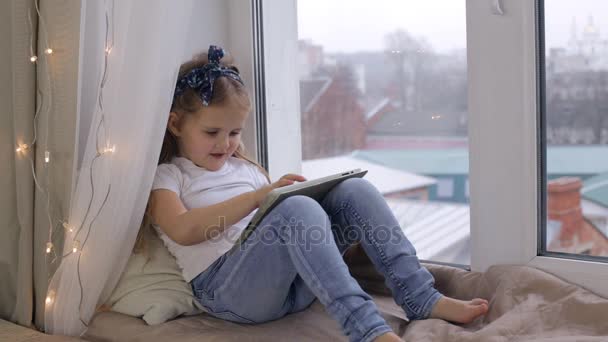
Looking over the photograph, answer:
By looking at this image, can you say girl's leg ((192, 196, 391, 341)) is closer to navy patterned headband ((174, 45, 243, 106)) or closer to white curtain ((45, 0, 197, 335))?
white curtain ((45, 0, 197, 335))

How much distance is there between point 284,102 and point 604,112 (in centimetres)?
79

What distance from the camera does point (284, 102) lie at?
5.85 feet

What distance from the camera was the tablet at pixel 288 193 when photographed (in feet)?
3.99

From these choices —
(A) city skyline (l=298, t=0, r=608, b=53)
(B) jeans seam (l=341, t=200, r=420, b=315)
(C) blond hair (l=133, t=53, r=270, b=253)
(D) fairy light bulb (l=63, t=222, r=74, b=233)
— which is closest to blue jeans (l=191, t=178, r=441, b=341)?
(B) jeans seam (l=341, t=200, r=420, b=315)

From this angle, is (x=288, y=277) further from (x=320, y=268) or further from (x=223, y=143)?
(x=223, y=143)

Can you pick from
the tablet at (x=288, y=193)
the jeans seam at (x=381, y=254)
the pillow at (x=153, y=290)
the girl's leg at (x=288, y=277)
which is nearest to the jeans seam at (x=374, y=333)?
the girl's leg at (x=288, y=277)

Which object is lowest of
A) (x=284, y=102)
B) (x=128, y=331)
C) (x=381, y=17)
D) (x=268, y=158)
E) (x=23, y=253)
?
(x=128, y=331)

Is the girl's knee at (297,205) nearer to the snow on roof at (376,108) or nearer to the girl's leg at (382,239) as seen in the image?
the girl's leg at (382,239)

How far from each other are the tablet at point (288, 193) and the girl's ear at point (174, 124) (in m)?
0.30

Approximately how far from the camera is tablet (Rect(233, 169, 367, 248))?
1.21 meters

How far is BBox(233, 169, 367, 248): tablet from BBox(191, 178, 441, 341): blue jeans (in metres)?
0.01

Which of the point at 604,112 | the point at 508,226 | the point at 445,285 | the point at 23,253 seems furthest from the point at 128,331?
the point at 604,112

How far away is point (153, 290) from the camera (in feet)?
4.44

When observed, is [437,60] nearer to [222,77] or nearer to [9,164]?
[222,77]
